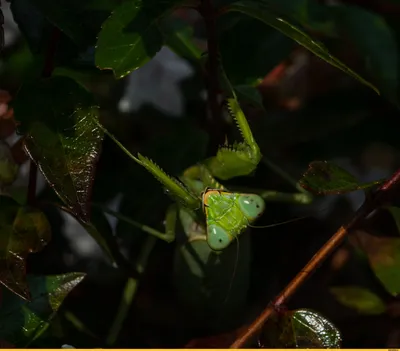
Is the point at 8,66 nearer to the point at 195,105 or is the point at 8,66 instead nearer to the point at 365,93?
the point at 195,105

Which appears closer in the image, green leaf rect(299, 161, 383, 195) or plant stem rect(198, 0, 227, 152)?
green leaf rect(299, 161, 383, 195)

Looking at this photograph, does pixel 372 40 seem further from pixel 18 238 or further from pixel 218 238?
pixel 18 238

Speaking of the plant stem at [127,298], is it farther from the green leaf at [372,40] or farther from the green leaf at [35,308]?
the green leaf at [372,40]

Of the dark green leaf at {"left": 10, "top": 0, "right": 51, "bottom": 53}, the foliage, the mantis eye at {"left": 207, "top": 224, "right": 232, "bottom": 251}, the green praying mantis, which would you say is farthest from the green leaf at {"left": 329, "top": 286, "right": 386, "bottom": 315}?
the dark green leaf at {"left": 10, "top": 0, "right": 51, "bottom": 53}

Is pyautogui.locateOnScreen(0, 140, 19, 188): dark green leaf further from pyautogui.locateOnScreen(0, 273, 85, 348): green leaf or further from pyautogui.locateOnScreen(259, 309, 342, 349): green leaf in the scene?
pyautogui.locateOnScreen(259, 309, 342, 349): green leaf

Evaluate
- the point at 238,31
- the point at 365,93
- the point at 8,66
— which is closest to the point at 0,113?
the point at 8,66

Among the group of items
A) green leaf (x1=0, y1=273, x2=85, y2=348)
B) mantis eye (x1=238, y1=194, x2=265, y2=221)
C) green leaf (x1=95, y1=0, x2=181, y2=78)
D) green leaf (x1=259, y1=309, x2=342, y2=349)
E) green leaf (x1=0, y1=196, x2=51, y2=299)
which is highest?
green leaf (x1=95, y1=0, x2=181, y2=78)
